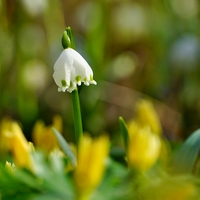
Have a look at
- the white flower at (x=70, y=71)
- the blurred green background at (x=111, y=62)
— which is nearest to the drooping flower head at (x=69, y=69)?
the white flower at (x=70, y=71)

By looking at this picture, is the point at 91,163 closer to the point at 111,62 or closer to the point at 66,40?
the point at 66,40

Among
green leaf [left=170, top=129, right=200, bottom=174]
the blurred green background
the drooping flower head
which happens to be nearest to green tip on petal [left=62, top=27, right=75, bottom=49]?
the drooping flower head

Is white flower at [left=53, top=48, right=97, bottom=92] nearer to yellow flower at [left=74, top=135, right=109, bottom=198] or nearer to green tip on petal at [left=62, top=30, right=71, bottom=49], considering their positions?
green tip on petal at [left=62, top=30, right=71, bottom=49]

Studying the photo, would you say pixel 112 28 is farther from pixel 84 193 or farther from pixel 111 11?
pixel 84 193

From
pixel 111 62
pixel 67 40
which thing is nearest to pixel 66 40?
pixel 67 40

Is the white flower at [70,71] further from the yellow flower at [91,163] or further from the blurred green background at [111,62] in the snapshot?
the blurred green background at [111,62]

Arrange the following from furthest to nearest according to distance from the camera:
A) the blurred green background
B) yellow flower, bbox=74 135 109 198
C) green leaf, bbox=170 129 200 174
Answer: the blurred green background
green leaf, bbox=170 129 200 174
yellow flower, bbox=74 135 109 198

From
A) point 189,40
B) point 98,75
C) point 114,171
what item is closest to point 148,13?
point 189,40
